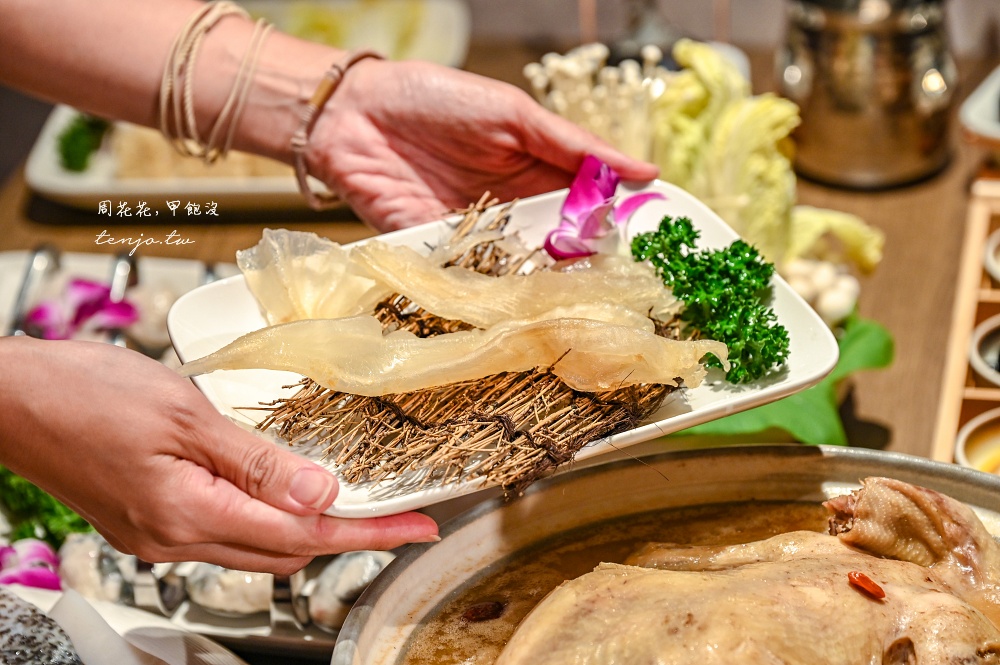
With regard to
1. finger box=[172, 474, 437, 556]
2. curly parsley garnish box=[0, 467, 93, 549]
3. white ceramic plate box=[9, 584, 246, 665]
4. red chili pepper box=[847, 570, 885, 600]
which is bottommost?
curly parsley garnish box=[0, 467, 93, 549]

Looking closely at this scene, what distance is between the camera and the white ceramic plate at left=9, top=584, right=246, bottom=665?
1.15m

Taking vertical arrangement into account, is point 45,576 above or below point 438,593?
below

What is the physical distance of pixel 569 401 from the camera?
1125 millimetres

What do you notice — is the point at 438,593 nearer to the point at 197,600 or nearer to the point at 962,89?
the point at 197,600

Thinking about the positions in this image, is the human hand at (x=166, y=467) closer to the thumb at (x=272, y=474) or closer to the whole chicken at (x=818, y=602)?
the thumb at (x=272, y=474)

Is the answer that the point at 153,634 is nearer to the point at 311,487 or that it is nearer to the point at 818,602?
the point at 311,487

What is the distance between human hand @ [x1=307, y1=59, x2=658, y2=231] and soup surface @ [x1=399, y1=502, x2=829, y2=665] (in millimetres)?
549

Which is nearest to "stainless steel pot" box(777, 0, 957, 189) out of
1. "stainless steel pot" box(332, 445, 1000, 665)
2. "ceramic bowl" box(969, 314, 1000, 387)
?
"ceramic bowl" box(969, 314, 1000, 387)

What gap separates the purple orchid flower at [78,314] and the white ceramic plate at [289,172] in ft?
1.43

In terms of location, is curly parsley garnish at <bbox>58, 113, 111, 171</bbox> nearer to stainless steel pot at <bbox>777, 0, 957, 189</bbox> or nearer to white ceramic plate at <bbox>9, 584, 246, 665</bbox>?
white ceramic plate at <bbox>9, 584, 246, 665</bbox>

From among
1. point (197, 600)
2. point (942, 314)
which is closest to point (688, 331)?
point (197, 600)

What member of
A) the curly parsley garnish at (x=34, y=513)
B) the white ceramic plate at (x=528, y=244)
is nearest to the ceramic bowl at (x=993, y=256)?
the white ceramic plate at (x=528, y=244)

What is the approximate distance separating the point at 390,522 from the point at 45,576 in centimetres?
64

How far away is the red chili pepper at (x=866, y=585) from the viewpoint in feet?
3.12
